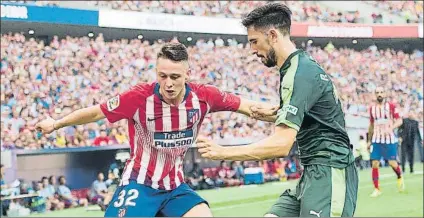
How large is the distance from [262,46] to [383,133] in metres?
11.6

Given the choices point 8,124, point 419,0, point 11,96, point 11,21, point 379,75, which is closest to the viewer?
point 8,124

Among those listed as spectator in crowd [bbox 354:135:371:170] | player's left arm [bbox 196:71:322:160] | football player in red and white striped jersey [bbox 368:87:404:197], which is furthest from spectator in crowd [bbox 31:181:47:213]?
player's left arm [bbox 196:71:322:160]

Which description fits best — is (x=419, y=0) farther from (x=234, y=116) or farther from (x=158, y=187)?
(x=158, y=187)

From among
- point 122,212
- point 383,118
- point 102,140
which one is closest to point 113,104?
point 122,212

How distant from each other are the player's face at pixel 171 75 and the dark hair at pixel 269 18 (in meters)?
1.40

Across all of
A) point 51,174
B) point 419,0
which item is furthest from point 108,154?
point 419,0

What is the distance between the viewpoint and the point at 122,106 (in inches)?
250

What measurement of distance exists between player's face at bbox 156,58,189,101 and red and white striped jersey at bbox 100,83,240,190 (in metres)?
0.22

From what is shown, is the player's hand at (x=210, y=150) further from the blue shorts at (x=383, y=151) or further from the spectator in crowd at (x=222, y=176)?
the spectator in crowd at (x=222, y=176)

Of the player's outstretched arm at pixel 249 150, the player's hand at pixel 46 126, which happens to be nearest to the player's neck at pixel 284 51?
the player's outstretched arm at pixel 249 150

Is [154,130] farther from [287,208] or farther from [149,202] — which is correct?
Answer: [287,208]

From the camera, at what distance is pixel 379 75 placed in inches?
1459

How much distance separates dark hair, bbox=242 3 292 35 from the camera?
15.7ft

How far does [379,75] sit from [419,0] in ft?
32.2
